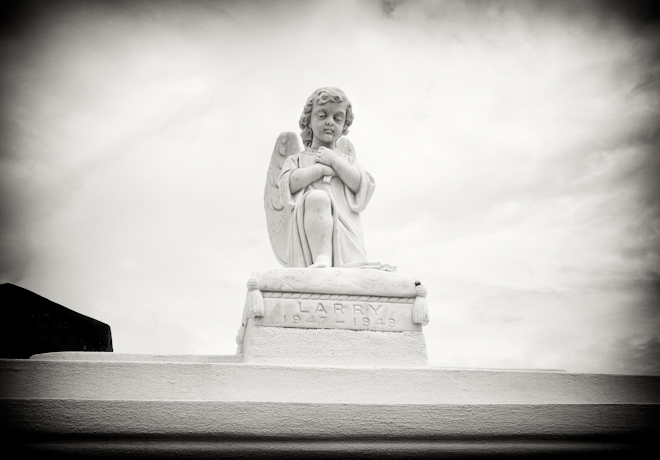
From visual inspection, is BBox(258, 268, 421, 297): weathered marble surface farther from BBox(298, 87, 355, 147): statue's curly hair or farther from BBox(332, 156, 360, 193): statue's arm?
BBox(298, 87, 355, 147): statue's curly hair

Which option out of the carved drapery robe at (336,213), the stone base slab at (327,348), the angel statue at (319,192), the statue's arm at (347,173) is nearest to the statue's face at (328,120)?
the angel statue at (319,192)

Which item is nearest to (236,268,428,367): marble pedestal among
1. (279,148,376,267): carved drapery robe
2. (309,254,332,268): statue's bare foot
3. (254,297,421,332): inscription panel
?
(254,297,421,332): inscription panel

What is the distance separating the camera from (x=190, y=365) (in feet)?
12.9

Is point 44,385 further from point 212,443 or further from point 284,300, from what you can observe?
point 284,300

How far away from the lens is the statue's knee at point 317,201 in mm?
5309

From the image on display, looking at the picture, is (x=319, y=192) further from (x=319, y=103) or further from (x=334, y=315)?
(x=334, y=315)

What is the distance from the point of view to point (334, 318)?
15.4 ft

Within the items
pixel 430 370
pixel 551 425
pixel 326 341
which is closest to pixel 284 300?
pixel 326 341

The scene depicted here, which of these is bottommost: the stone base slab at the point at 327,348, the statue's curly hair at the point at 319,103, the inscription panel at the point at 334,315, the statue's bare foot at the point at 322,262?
the stone base slab at the point at 327,348

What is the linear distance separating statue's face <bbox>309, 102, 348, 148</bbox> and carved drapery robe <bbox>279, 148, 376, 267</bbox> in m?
0.19

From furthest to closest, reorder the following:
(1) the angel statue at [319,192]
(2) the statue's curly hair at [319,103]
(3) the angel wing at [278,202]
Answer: (3) the angel wing at [278,202] < (2) the statue's curly hair at [319,103] < (1) the angel statue at [319,192]

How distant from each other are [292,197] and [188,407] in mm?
2582

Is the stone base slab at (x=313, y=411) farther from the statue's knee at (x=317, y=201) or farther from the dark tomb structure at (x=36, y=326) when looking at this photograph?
the dark tomb structure at (x=36, y=326)

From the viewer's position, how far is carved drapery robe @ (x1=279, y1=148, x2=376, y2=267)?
5.37m
